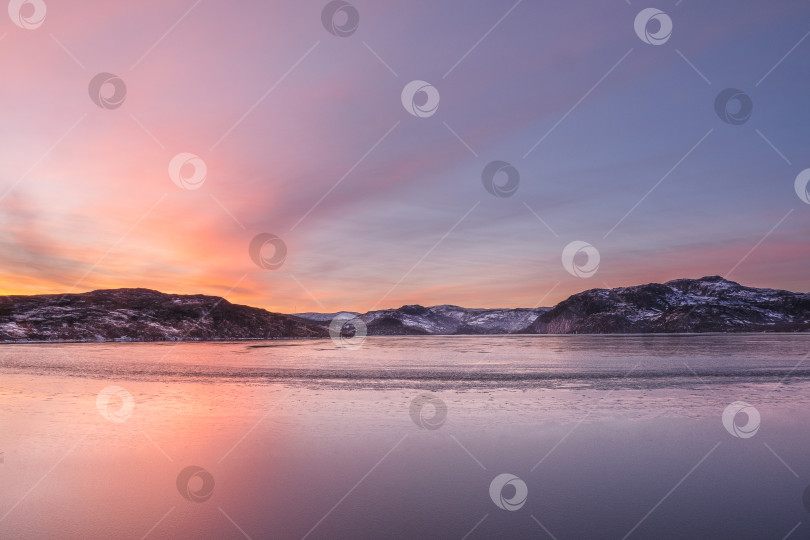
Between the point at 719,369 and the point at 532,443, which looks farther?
the point at 719,369

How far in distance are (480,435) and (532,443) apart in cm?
226

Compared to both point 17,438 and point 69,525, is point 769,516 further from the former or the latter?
point 17,438

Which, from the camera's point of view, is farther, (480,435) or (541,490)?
(480,435)

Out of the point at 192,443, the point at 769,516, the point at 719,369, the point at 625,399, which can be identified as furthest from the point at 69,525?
the point at 719,369

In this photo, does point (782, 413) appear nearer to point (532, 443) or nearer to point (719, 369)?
point (532, 443)

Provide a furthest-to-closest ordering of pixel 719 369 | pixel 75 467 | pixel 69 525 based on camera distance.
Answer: pixel 719 369, pixel 75 467, pixel 69 525

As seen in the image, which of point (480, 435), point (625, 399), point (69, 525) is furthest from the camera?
point (625, 399)

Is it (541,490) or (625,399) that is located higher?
(541,490)

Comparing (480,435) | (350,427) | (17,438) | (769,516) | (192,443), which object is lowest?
(769,516)

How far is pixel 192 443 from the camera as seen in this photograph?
61.1ft

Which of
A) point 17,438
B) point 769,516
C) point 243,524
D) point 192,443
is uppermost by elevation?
point 17,438

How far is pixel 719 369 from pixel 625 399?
89.5 feet

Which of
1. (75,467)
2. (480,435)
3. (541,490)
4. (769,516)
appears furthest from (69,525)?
(769,516)

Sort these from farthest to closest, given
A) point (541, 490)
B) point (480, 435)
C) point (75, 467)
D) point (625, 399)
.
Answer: point (625, 399), point (480, 435), point (75, 467), point (541, 490)
